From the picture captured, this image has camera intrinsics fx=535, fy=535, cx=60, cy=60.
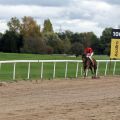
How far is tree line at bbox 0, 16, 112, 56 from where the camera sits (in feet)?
331

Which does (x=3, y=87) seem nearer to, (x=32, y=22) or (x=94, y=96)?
(x=94, y=96)

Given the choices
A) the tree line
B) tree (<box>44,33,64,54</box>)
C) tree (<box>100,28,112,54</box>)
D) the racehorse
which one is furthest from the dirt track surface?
tree (<box>100,28,112,54</box>)

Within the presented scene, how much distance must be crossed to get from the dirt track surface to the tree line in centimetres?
6916

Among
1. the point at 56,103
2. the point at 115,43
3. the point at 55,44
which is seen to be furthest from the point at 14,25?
the point at 56,103

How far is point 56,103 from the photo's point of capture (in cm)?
1388

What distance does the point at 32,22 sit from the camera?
122750 millimetres


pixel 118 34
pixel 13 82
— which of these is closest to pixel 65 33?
pixel 118 34

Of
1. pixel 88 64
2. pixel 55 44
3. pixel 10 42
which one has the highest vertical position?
pixel 88 64

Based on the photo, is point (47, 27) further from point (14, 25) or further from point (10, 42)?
→ point (10, 42)

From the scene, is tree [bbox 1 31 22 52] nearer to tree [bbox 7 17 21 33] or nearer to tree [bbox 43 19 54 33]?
tree [bbox 7 17 21 33]

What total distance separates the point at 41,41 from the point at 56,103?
87.7 m

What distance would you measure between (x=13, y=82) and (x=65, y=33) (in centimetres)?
10690

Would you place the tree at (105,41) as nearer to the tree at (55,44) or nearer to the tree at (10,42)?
the tree at (55,44)

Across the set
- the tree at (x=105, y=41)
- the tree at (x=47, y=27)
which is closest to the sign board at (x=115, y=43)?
the tree at (x=105, y=41)
